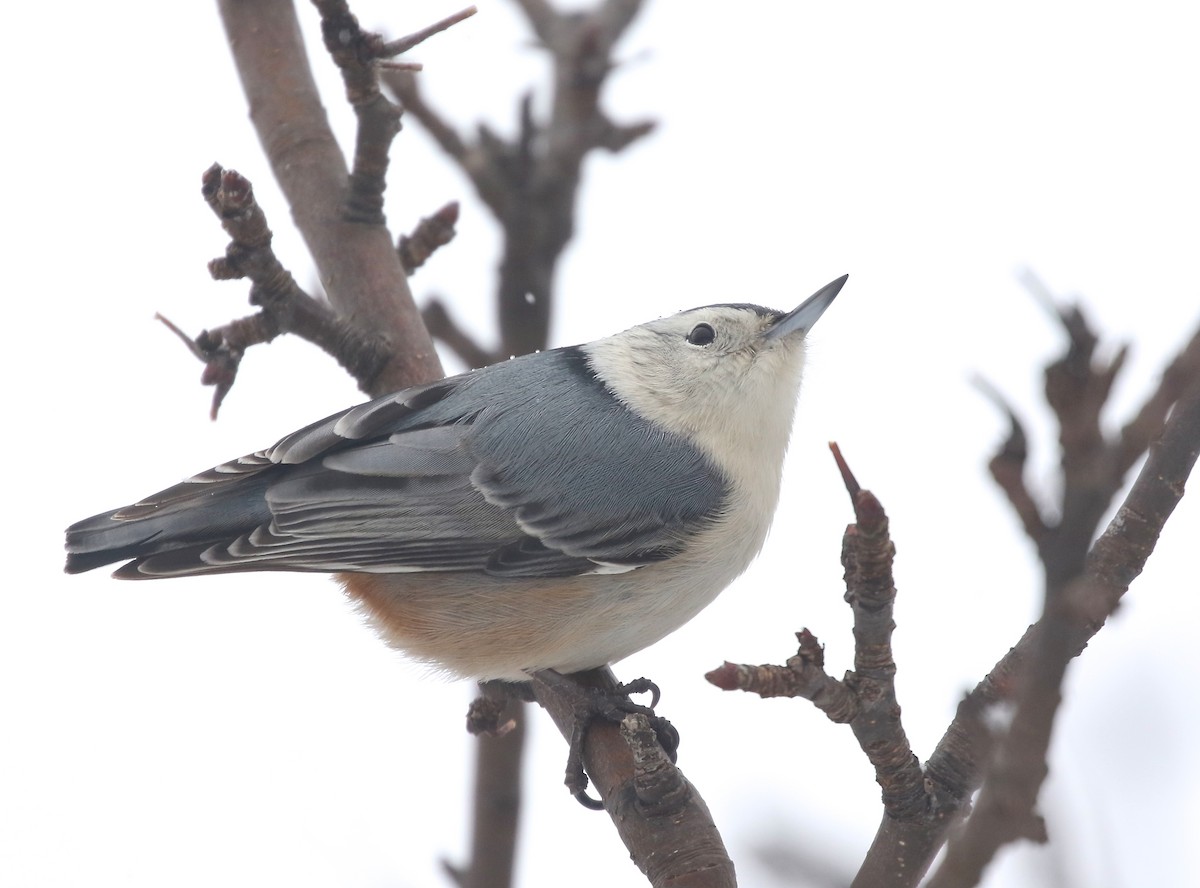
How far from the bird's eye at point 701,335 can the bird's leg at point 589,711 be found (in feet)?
2.35

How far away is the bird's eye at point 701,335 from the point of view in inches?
99.1

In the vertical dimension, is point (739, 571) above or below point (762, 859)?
above

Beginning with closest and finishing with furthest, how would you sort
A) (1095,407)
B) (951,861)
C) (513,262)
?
(1095,407), (951,861), (513,262)

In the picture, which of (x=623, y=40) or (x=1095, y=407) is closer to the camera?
(x=1095, y=407)

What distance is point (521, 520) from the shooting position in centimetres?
223

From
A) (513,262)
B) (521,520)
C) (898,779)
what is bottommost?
(898,779)

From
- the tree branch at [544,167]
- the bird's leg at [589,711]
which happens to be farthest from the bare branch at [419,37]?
the bird's leg at [589,711]

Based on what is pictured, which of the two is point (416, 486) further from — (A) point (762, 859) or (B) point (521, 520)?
(A) point (762, 859)

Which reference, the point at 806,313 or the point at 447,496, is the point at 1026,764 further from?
the point at 806,313

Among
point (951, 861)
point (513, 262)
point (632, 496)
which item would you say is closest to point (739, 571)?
point (632, 496)

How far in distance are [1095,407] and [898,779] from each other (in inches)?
32.9

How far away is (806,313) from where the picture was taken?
245 centimetres

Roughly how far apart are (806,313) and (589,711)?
2.99ft

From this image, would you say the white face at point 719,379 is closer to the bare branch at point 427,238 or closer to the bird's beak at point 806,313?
the bird's beak at point 806,313
